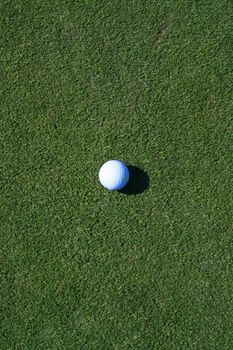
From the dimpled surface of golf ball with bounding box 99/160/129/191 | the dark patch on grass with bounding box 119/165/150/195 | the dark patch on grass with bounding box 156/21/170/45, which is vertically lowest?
the dimpled surface of golf ball with bounding box 99/160/129/191

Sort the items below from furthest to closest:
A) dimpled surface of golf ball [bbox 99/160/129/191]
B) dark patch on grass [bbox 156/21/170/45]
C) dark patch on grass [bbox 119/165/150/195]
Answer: dark patch on grass [bbox 156/21/170/45] → dark patch on grass [bbox 119/165/150/195] → dimpled surface of golf ball [bbox 99/160/129/191]

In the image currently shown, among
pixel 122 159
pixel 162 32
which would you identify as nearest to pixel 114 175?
pixel 122 159

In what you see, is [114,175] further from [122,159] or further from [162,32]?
[162,32]

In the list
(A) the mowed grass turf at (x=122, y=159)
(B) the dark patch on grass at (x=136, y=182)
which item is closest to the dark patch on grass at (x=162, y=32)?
(A) the mowed grass turf at (x=122, y=159)

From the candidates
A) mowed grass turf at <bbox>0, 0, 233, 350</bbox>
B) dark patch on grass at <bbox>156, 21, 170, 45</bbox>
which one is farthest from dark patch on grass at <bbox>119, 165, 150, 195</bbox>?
dark patch on grass at <bbox>156, 21, 170, 45</bbox>

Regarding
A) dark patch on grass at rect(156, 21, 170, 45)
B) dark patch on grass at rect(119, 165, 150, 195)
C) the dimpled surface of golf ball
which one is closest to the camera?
the dimpled surface of golf ball

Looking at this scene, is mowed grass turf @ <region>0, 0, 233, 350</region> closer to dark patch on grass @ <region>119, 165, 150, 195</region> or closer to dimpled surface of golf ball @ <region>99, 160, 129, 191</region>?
dark patch on grass @ <region>119, 165, 150, 195</region>

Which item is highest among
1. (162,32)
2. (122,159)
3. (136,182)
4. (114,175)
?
(162,32)
